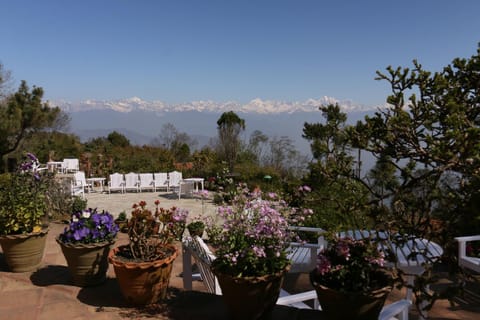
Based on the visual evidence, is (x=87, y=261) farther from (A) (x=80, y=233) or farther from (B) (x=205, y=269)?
(B) (x=205, y=269)

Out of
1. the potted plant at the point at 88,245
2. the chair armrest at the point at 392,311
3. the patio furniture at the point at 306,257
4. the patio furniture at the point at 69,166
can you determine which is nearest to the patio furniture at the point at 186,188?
the patio furniture at the point at 69,166

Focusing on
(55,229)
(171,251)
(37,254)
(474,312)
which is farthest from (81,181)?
(474,312)

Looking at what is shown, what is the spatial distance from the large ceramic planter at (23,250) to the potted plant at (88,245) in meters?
0.52

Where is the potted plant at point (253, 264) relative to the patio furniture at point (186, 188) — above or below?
above

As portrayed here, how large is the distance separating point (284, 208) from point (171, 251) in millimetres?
894

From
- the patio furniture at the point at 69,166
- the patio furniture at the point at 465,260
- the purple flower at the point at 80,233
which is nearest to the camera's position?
the purple flower at the point at 80,233

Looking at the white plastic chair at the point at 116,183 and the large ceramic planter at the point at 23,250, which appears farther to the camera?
the white plastic chair at the point at 116,183

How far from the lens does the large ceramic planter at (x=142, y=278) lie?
238 centimetres

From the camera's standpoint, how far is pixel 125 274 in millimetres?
2395

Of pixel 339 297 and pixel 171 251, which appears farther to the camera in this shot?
pixel 171 251

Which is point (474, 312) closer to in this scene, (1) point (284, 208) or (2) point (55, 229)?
(1) point (284, 208)

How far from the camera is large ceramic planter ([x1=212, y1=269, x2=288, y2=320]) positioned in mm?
2045

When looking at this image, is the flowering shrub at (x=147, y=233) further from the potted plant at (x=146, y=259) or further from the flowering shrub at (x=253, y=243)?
the flowering shrub at (x=253, y=243)

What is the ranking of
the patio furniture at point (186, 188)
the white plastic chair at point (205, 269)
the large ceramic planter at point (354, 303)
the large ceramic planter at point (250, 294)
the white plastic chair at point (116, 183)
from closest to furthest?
1. the large ceramic planter at point (354, 303)
2. the large ceramic planter at point (250, 294)
3. the white plastic chair at point (205, 269)
4. the patio furniture at point (186, 188)
5. the white plastic chair at point (116, 183)
